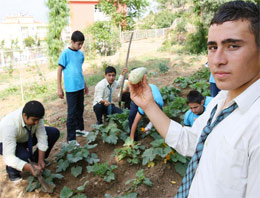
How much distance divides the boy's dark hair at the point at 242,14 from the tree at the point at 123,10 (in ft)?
73.2

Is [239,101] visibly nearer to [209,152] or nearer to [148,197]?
[209,152]

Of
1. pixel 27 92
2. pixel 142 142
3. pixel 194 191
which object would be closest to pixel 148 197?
pixel 142 142

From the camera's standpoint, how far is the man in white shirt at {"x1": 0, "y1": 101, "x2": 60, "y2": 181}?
2.83 metres

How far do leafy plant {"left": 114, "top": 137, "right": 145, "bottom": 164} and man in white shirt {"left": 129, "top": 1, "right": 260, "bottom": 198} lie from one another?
2.37 meters

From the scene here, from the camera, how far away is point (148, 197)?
2795 millimetres

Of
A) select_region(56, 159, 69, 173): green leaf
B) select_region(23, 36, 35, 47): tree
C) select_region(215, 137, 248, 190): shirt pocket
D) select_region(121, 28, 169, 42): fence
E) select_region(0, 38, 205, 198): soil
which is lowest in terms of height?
select_region(0, 38, 205, 198): soil

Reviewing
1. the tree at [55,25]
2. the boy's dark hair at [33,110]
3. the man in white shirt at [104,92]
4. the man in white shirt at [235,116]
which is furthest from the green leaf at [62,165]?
the tree at [55,25]

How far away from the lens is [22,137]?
10.2ft

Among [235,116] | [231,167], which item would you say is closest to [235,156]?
[231,167]

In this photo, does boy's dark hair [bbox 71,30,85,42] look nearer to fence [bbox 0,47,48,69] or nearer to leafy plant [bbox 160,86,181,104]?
leafy plant [bbox 160,86,181,104]

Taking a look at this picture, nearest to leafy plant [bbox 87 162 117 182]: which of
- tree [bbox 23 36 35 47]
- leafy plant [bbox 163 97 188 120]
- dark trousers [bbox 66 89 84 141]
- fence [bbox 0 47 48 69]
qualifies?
dark trousers [bbox 66 89 84 141]

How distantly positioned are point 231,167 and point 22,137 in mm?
2901

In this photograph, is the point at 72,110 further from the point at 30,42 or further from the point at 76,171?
the point at 30,42

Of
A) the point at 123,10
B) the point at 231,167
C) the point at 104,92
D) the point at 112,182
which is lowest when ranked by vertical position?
the point at 112,182
